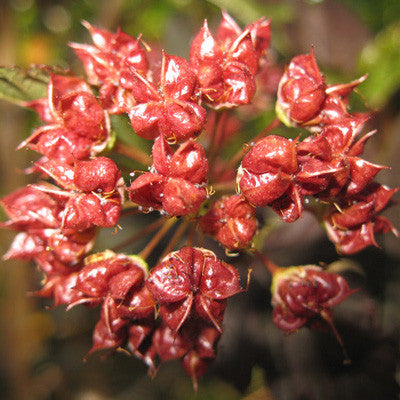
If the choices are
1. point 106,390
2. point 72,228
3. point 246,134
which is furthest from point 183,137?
point 106,390

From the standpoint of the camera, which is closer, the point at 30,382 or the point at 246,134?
the point at 246,134

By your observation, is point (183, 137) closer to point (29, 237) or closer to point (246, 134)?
point (29, 237)

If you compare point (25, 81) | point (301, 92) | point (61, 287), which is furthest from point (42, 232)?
point (301, 92)

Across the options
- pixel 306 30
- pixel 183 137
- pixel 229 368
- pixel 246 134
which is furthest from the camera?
pixel 306 30

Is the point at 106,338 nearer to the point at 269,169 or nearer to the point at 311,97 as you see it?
the point at 269,169

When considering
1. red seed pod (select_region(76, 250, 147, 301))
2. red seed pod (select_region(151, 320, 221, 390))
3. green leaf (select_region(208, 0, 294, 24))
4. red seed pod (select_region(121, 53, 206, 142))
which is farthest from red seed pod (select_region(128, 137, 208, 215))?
green leaf (select_region(208, 0, 294, 24))

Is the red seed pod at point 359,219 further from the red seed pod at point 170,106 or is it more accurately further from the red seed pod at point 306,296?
the red seed pod at point 170,106

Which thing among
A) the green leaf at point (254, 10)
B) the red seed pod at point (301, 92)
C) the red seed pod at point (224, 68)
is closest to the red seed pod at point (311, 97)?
the red seed pod at point (301, 92)
